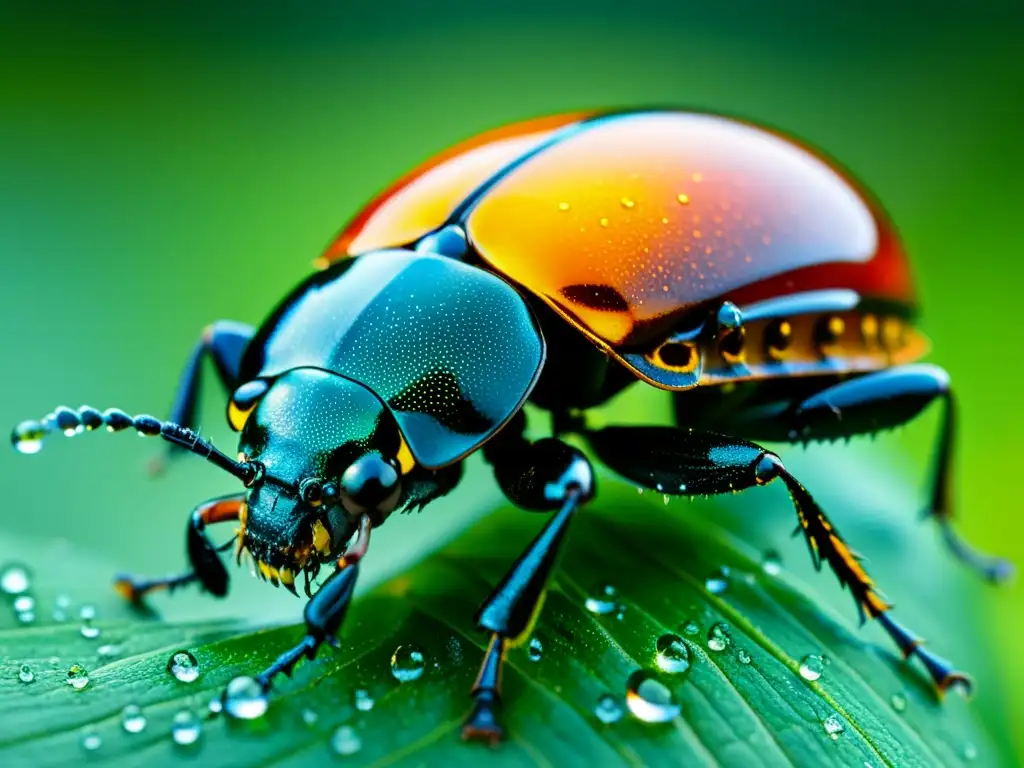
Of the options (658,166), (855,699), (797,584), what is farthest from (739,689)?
(658,166)

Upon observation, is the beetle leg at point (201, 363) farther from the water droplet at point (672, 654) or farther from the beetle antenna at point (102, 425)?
the water droplet at point (672, 654)

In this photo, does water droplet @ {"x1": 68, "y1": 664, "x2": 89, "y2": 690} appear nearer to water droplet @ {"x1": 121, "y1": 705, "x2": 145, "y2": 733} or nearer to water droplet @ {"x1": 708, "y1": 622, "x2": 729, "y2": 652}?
water droplet @ {"x1": 121, "y1": 705, "x2": 145, "y2": 733}

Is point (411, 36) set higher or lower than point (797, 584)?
higher

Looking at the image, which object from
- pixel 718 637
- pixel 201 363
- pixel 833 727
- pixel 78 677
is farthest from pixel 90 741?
pixel 201 363

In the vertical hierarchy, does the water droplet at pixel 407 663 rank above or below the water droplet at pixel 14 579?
above

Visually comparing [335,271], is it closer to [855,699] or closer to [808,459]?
[855,699]

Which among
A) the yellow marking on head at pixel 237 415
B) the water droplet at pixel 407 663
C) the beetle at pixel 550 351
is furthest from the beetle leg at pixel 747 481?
the yellow marking on head at pixel 237 415
